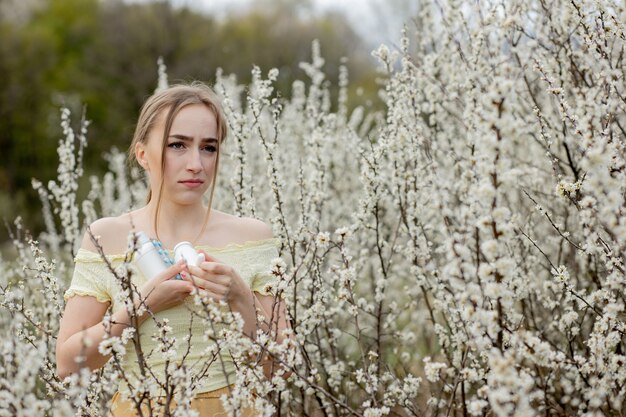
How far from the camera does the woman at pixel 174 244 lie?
2094 mm

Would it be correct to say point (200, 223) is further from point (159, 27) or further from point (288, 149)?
point (159, 27)

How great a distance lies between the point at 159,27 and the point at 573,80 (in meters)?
17.9

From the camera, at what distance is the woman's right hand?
6.41 feet

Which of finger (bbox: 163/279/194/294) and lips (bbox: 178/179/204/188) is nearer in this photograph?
finger (bbox: 163/279/194/294)

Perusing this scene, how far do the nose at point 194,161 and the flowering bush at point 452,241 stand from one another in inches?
17.8

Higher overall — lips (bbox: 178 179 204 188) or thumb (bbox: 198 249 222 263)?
lips (bbox: 178 179 204 188)

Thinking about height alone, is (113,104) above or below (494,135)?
above

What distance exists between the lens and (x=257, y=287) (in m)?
2.29

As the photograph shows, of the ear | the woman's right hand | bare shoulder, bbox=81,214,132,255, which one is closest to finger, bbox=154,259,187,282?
the woman's right hand

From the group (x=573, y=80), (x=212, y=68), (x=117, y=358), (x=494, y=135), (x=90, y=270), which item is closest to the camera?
(x=494, y=135)

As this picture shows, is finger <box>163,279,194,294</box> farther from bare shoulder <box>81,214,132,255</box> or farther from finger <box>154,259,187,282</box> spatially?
bare shoulder <box>81,214,132,255</box>

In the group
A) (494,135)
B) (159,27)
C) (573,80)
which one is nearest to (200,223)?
(494,135)

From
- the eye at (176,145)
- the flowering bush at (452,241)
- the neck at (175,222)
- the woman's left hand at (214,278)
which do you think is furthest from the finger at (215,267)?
the eye at (176,145)

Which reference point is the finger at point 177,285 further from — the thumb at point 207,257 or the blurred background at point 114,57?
the blurred background at point 114,57
